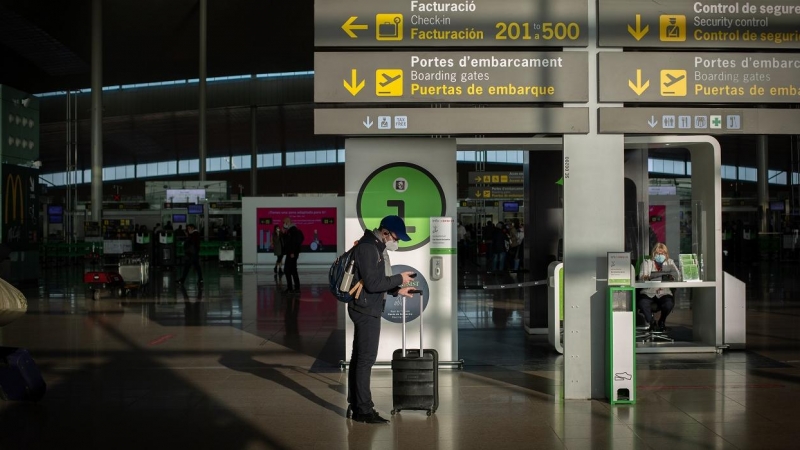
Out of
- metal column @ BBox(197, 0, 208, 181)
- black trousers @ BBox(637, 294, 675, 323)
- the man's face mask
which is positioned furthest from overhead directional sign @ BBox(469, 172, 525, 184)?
the man's face mask

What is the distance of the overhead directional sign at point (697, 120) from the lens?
7930mm

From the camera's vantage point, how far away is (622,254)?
25.9 ft

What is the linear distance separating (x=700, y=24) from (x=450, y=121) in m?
2.58

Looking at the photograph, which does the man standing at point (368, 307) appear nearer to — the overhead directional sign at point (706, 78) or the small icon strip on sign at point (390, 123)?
the small icon strip on sign at point (390, 123)

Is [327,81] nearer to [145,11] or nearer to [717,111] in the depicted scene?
[717,111]

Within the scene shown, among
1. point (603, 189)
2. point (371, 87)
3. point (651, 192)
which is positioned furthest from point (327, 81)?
point (651, 192)

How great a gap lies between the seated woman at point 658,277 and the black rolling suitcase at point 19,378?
25.4 ft

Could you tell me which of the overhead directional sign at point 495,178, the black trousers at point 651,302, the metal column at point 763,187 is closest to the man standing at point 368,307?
the black trousers at point 651,302

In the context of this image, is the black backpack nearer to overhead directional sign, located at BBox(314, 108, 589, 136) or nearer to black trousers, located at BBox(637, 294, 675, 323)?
overhead directional sign, located at BBox(314, 108, 589, 136)

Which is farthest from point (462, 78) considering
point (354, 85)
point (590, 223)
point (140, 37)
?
point (140, 37)

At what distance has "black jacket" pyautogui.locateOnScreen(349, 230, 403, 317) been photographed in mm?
7133

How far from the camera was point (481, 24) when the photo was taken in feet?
26.5

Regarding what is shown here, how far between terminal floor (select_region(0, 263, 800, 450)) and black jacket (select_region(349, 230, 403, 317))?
3.38 feet

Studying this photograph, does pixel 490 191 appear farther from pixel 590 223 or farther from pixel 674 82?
pixel 674 82
